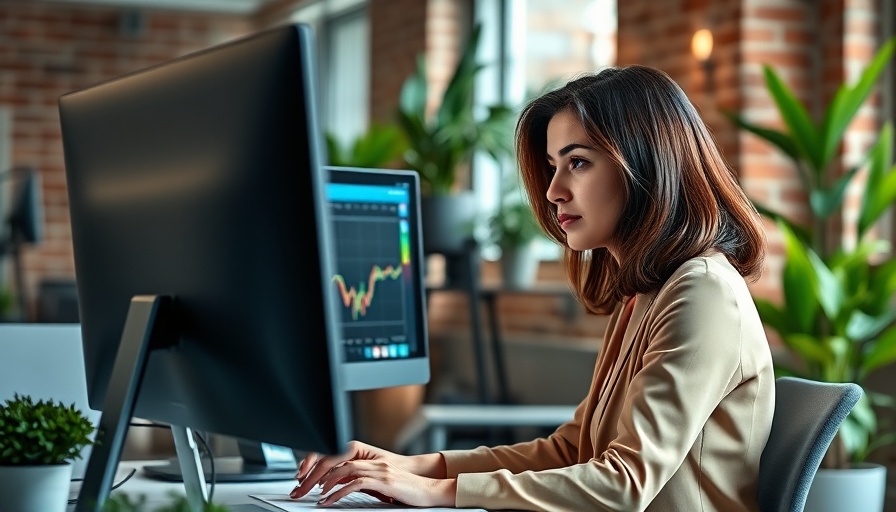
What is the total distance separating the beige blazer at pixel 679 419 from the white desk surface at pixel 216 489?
1.06 feet

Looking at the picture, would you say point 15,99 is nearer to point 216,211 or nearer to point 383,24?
point 383,24

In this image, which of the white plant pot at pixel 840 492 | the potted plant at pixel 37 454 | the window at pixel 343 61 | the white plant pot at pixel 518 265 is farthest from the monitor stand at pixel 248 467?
the window at pixel 343 61

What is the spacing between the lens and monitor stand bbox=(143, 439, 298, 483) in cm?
181

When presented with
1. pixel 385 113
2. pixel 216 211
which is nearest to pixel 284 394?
pixel 216 211

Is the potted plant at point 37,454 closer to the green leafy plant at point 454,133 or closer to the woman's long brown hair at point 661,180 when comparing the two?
the woman's long brown hair at point 661,180

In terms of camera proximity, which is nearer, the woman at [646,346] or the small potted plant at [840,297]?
the woman at [646,346]

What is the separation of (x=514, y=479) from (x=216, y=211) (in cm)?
54

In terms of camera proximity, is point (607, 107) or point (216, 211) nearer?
point (216, 211)

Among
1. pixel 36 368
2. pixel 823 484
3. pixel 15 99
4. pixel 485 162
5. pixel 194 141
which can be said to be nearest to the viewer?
pixel 194 141

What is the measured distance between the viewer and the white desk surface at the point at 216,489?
5.31 feet

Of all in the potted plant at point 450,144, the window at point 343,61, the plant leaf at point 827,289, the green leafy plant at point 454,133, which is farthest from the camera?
the window at point 343,61

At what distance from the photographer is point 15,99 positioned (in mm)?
8773

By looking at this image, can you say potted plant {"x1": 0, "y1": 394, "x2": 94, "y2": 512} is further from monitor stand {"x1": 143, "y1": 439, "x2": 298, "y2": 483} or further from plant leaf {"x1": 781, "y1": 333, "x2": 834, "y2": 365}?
plant leaf {"x1": 781, "y1": 333, "x2": 834, "y2": 365}

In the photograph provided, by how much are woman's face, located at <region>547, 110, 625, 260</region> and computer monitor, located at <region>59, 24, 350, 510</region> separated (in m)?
0.62
